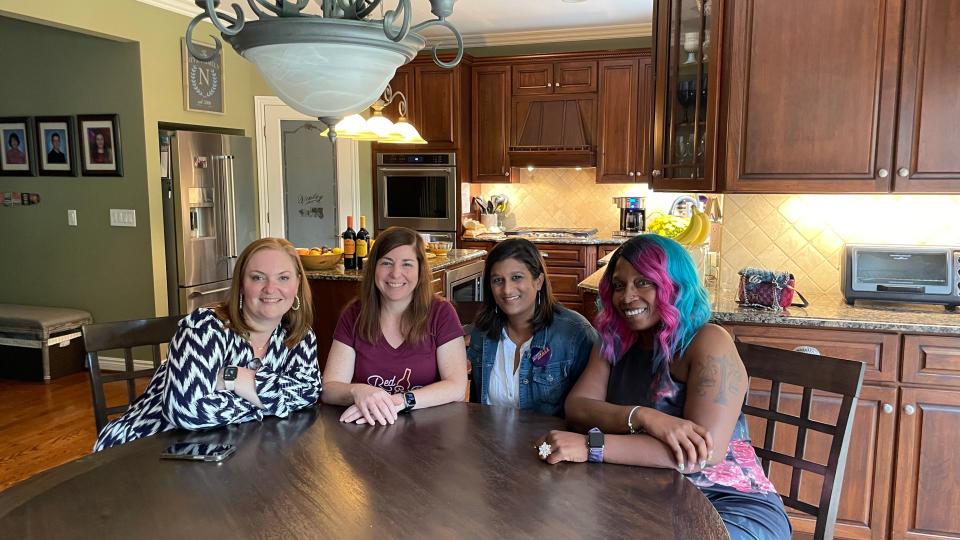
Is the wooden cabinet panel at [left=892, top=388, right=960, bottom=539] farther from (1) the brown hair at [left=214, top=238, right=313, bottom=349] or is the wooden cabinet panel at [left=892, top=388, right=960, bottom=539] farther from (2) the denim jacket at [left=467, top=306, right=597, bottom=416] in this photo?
(1) the brown hair at [left=214, top=238, right=313, bottom=349]

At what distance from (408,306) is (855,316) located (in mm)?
1632

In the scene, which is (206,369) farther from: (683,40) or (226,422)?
(683,40)

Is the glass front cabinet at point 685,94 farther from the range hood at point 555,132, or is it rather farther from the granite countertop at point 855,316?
the range hood at point 555,132

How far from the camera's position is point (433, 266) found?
4.44 meters

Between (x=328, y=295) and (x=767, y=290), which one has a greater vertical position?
(x=767, y=290)

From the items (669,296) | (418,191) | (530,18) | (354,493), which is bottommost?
(354,493)

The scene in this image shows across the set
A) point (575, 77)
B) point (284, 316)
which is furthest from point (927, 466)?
point (575, 77)

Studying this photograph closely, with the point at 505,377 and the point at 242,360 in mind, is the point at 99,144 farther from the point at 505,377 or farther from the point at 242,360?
the point at 505,377

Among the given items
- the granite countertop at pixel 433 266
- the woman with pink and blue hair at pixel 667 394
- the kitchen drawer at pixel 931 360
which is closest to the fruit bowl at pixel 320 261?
the granite countertop at pixel 433 266

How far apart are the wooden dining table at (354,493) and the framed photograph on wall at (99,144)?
388 centimetres

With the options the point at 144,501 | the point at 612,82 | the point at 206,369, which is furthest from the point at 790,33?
the point at 612,82

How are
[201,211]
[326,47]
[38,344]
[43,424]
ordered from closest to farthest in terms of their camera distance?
1. [326,47]
2. [43,424]
3. [38,344]
4. [201,211]

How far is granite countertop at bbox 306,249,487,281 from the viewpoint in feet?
13.3

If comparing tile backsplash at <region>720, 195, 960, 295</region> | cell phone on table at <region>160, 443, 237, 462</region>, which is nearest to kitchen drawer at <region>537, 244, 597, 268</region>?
tile backsplash at <region>720, 195, 960, 295</region>
